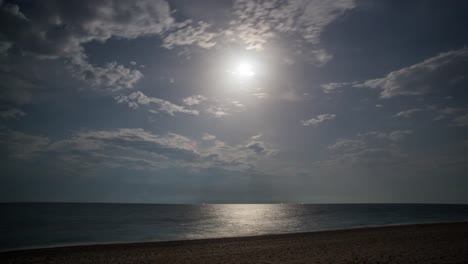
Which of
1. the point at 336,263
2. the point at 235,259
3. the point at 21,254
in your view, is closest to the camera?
the point at 336,263

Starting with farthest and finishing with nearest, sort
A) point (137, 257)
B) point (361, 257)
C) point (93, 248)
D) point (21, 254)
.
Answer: point (93, 248) → point (21, 254) → point (137, 257) → point (361, 257)

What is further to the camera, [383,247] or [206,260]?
[383,247]

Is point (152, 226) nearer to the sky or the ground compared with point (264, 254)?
nearer to the ground

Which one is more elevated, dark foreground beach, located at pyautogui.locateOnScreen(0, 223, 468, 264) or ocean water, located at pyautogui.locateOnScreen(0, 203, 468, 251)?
dark foreground beach, located at pyautogui.locateOnScreen(0, 223, 468, 264)

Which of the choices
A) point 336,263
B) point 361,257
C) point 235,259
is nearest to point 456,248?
point 361,257

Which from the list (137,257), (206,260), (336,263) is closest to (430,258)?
(336,263)

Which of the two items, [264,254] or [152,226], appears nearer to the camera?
[264,254]

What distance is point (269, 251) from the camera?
840 inches

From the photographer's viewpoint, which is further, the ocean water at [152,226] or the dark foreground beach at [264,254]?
the ocean water at [152,226]

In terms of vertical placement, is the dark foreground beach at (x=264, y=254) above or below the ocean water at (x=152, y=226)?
above

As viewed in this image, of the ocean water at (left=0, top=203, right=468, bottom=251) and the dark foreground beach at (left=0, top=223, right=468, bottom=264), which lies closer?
the dark foreground beach at (left=0, top=223, right=468, bottom=264)

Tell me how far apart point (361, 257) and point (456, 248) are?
25.3 ft

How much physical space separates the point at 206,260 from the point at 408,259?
1227 centimetres

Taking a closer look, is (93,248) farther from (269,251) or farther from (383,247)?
(383,247)
